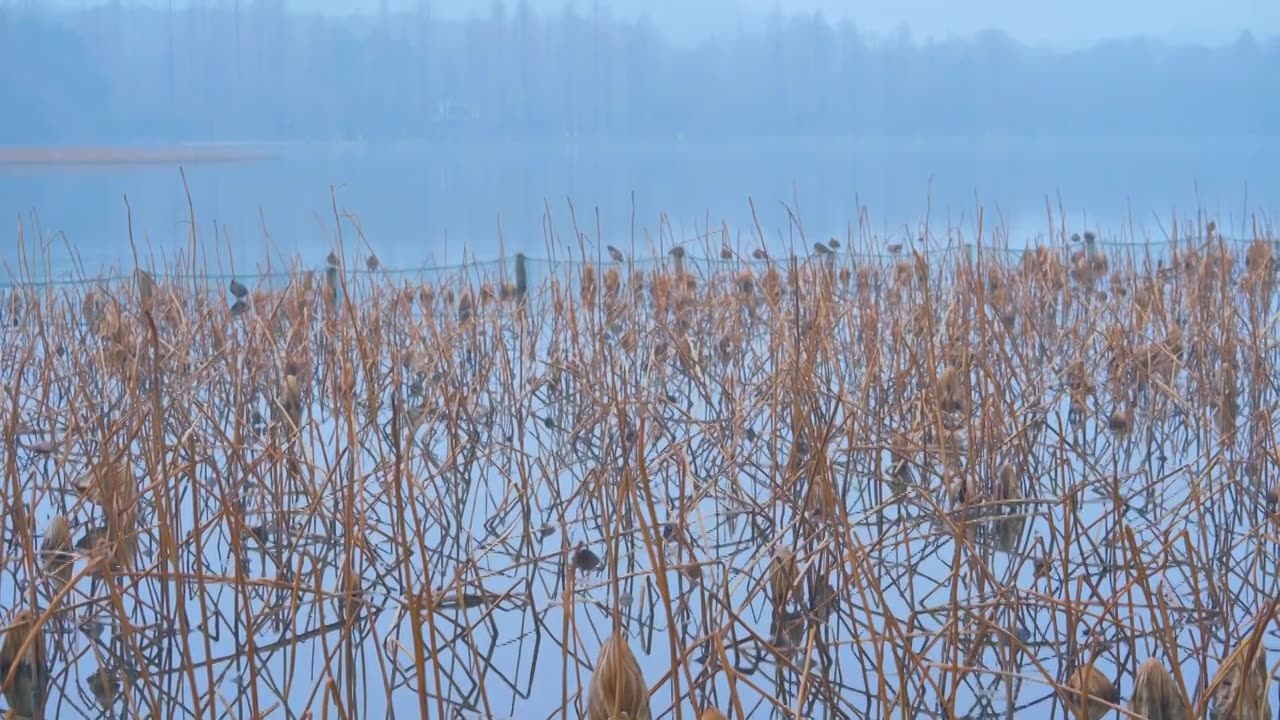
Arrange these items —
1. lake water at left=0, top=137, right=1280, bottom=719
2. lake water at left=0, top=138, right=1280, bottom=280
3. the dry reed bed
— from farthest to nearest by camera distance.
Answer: lake water at left=0, top=138, right=1280, bottom=280 → lake water at left=0, top=137, right=1280, bottom=719 → the dry reed bed

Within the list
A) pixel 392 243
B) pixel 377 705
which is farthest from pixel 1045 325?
pixel 392 243

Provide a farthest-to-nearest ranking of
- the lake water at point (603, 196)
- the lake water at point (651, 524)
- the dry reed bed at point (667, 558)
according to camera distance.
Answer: the lake water at point (603, 196)
the lake water at point (651, 524)
the dry reed bed at point (667, 558)

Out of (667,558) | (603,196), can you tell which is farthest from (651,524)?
(603,196)

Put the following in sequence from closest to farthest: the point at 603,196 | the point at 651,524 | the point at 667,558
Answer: the point at 651,524
the point at 667,558
the point at 603,196

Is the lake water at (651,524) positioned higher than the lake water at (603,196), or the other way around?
the lake water at (603,196)

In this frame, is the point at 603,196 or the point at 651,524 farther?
the point at 603,196

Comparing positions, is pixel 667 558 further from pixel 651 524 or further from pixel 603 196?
pixel 603 196

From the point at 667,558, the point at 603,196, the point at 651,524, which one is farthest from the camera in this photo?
the point at 603,196

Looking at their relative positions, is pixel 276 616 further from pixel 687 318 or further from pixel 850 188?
pixel 850 188

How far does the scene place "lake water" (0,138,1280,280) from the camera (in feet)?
37.4

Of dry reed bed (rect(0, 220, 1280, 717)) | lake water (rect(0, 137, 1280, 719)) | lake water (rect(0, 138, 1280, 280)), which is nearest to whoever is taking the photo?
dry reed bed (rect(0, 220, 1280, 717))

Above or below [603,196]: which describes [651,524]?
below

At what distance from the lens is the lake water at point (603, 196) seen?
11.4 metres

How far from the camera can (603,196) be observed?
64.8 ft
